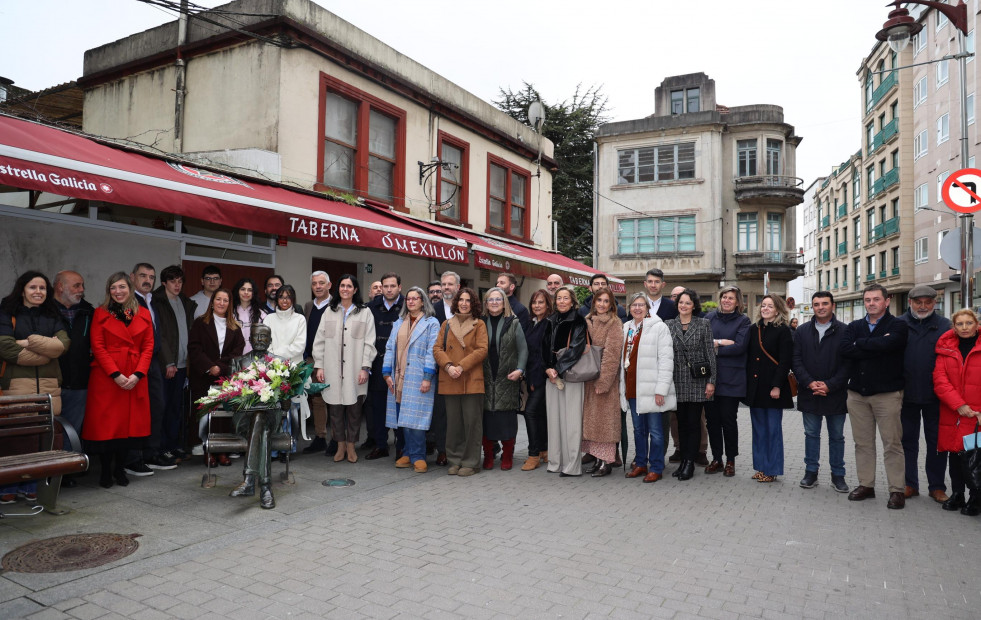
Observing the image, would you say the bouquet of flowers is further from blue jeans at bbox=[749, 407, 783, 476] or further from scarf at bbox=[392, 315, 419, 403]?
blue jeans at bbox=[749, 407, 783, 476]

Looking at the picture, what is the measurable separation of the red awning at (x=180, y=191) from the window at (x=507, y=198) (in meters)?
6.24

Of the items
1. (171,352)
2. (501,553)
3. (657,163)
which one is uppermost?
(657,163)

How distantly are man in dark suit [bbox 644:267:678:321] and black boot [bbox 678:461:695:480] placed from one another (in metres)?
1.63

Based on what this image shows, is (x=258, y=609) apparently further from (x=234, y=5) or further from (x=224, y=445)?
(x=234, y=5)

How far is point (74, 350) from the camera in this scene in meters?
5.50

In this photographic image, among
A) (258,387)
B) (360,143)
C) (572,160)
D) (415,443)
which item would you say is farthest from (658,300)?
(572,160)

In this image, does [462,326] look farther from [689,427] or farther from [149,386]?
[149,386]

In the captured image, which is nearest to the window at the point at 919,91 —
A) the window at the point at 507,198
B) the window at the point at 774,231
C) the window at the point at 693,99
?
the window at the point at 774,231

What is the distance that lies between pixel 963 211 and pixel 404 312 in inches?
269

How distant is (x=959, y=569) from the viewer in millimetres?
4105

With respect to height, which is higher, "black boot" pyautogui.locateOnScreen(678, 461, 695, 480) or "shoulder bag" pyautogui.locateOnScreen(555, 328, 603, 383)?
A: "shoulder bag" pyautogui.locateOnScreen(555, 328, 603, 383)

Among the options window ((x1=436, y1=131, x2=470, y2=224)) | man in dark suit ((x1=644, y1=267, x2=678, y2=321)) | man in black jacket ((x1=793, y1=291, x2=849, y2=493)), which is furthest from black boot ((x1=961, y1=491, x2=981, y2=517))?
window ((x1=436, y1=131, x2=470, y2=224))

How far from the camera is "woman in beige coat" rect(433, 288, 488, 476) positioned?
653cm

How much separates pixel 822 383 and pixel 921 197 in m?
33.2
